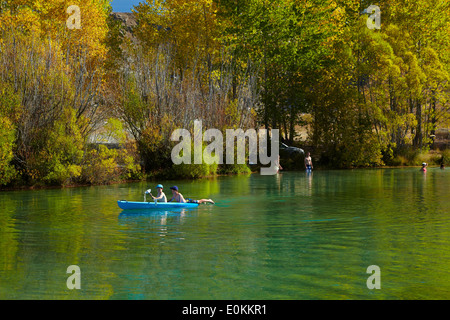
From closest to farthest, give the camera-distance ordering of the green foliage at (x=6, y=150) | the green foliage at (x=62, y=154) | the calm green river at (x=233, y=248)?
the calm green river at (x=233, y=248)
the green foliage at (x=6, y=150)
the green foliage at (x=62, y=154)

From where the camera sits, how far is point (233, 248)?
50.4 ft

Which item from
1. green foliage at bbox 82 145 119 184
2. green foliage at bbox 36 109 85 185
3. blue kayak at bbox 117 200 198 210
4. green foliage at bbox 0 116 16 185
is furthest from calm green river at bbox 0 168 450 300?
green foliage at bbox 82 145 119 184

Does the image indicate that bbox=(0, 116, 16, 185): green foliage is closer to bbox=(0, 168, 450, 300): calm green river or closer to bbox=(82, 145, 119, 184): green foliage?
bbox=(82, 145, 119, 184): green foliage

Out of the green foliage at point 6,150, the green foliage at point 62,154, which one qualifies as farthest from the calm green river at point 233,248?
the green foliage at point 62,154

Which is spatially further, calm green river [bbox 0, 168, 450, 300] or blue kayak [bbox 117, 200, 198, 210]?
blue kayak [bbox 117, 200, 198, 210]

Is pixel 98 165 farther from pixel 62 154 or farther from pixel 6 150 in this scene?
pixel 6 150

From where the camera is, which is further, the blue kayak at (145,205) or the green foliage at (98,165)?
the green foliage at (98,165)

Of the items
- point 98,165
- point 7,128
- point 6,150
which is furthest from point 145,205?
point 98,165

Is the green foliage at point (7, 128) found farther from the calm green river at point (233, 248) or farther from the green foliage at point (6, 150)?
the calm green river at point (233, 248)

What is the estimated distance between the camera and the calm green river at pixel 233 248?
37.7ft

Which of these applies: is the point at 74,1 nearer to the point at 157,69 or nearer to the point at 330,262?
the point at 157,69

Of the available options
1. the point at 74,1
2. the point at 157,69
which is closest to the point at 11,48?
the point at 157,69

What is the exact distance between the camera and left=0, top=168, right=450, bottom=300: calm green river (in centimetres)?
1148
